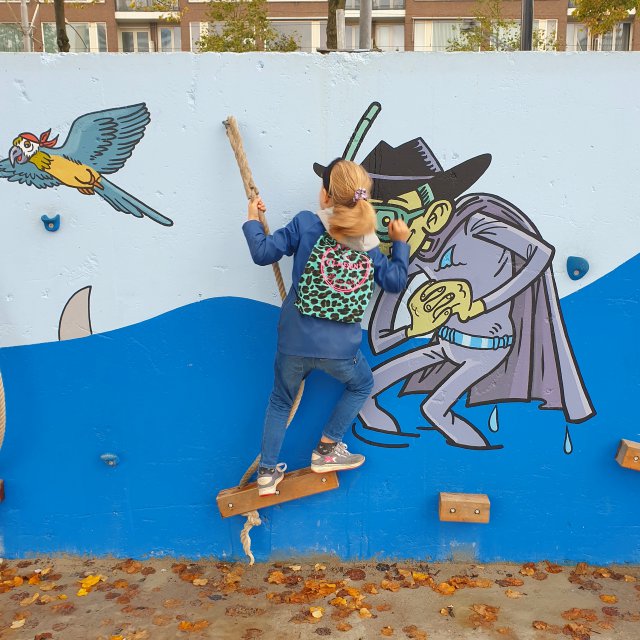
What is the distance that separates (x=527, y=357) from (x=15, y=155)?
9.01ft

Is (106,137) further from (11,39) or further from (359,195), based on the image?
(11,39)

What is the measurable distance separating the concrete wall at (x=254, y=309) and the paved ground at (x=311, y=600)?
0.11m

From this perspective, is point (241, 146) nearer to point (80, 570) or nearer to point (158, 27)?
point (80, 570)

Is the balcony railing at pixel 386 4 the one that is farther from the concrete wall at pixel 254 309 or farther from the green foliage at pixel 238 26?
the concrete wall at pixel 254 309

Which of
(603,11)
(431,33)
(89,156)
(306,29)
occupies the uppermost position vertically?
(306,29)

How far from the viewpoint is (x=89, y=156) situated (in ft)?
10.8

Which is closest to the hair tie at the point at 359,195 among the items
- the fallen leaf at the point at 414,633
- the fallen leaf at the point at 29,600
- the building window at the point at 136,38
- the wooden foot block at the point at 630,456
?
the wooden foot block at the point at 630,456

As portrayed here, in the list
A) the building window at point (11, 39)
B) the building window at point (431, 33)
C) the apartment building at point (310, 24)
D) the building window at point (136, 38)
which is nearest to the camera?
the building window at point (11, 39)

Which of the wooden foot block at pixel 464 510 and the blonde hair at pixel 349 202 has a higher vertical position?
the blonde hair at pixel 349 202

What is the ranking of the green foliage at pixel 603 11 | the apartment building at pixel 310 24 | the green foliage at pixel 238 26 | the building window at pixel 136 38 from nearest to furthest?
the green foliage at pixel 603 11, the green foliage at pixel 238 26, the apartment building at pixel 310 24, the building window at pixel 136 38

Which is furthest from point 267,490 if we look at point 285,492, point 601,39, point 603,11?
point 601,39

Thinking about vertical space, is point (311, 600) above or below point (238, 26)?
below

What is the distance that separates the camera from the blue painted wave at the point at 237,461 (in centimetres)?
345

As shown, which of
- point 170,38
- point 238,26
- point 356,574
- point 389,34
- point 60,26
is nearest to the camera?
point 356,574
